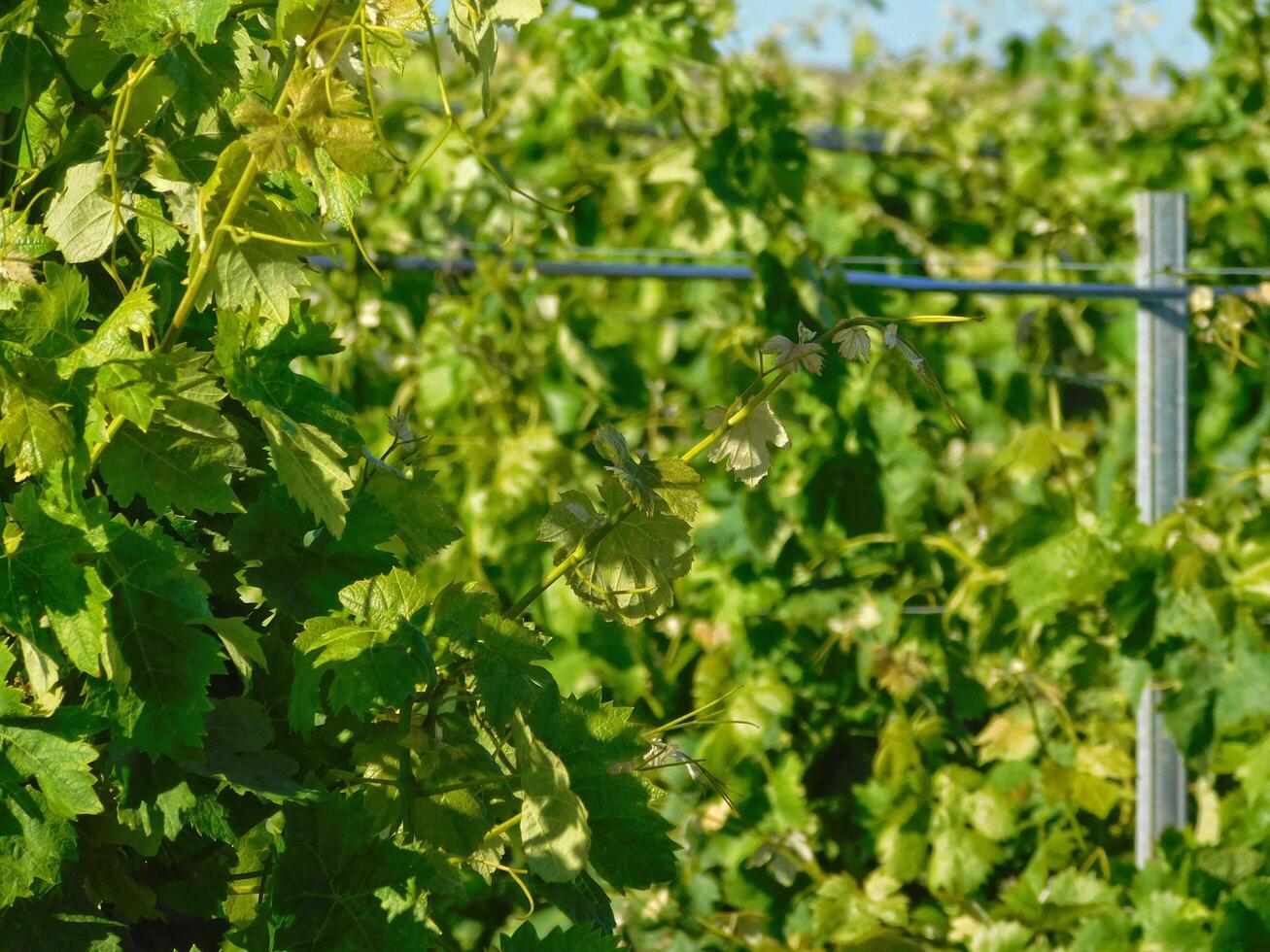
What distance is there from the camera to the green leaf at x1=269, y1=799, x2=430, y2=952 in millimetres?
1014

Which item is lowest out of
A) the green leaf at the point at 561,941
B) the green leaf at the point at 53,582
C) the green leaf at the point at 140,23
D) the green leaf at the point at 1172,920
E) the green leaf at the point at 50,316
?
the green leaf at the point at 1172,920

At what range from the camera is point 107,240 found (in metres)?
1.06

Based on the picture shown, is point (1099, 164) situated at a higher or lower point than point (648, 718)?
higher

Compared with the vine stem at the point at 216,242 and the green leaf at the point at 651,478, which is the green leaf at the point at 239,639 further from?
the green leaf at the point at 651,478

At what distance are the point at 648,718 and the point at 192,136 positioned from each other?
199cm

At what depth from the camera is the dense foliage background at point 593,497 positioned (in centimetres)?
99

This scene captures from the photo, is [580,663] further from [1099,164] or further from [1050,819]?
[1099,164]

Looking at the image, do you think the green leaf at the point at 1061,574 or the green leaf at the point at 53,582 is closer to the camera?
the green leaf at the point at 53,582

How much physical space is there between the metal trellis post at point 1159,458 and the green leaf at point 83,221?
1.85 m

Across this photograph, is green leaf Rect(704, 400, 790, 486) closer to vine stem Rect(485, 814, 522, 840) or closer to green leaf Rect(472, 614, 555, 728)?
green leaf Rect(472, 614, 555, 728)

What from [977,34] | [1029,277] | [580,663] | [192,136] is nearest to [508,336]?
[580,663]

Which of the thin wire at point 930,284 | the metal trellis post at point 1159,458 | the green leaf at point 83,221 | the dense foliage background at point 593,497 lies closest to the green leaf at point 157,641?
the dense foliage background at point 593,497

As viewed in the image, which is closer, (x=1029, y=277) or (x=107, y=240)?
(x=107, y=240)

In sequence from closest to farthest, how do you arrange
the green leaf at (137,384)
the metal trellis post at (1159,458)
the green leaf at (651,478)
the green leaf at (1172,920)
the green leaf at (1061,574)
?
the green leaf at (137,384)
the green leaf at (651,478)
the green leaf at (1172,920)
the green leaf at (1061,574)
the metal trellis post at (1159,458)
